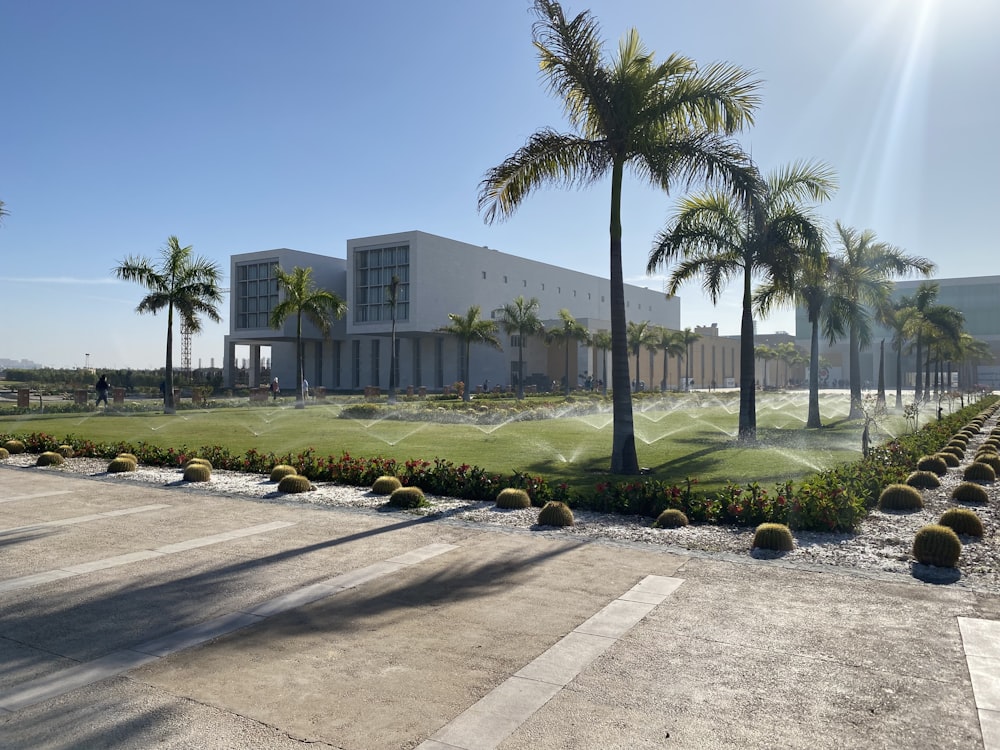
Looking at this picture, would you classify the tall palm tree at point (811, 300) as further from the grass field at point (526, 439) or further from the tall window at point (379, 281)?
the tall window at point (379, 281)

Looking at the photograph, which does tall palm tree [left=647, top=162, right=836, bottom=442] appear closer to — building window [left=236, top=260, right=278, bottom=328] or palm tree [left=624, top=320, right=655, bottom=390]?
palm tree [left=624, top=320, right=655, bottom=390]

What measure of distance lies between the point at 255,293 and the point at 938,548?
69.5 meters

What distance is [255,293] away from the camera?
7069 centimetres

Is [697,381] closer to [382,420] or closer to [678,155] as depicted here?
[382,420]

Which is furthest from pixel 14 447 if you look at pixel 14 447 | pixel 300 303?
pixel 300 303

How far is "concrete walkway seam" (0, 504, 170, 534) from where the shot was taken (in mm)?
9352

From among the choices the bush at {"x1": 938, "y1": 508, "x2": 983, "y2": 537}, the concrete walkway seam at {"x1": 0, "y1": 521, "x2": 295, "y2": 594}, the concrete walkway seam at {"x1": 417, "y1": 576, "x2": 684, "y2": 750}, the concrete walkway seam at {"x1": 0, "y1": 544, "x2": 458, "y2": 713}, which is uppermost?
the bush at {"x1": 938, "y1": 508, "x2": 983, "y2": 537}

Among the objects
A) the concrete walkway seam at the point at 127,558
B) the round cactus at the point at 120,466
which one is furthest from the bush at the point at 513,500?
the round cactus at the point at 120,466

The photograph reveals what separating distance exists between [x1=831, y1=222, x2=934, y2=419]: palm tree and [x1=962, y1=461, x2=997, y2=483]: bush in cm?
1317

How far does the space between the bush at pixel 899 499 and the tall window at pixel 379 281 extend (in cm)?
5292

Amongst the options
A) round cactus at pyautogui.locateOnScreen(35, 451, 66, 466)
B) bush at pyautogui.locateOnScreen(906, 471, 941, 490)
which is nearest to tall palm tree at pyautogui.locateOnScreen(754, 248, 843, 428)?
bush at pyautogui.locateOnScreen(906, 471, 941, 490)

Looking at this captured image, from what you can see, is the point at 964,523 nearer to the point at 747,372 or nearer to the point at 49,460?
the point at 747,372

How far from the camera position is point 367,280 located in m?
64.9

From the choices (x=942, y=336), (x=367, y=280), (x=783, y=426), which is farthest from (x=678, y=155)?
(x=367, y=280)
